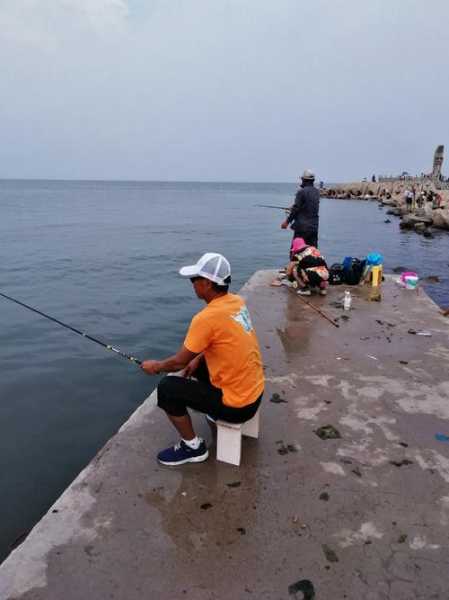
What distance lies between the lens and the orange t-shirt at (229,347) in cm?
317

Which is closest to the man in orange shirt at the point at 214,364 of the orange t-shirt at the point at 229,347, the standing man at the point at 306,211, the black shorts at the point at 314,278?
the orange t-shirt at the point at 229,347

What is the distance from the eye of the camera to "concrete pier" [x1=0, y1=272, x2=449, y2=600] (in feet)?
8.34

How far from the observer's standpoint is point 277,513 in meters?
3.06

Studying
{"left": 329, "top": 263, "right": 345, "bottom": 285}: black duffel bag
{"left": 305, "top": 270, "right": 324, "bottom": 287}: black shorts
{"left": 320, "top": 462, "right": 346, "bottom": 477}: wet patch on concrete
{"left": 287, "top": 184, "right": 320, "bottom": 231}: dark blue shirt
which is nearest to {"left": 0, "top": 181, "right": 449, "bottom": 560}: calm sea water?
{"left": 320, "top": 462, "right": 346, "bottom": 477}: wet patch on concrete

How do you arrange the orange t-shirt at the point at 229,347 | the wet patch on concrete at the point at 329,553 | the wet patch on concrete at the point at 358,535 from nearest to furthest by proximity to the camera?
1. the wet patch on concrete at the point at 329,553
2. the wet patch on concrete at the point at 358,535
3. the orange t-shirt at the point at 229,347

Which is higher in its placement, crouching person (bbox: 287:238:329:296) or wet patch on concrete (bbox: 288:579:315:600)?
crouching person (bbox: 287:238:329:296)

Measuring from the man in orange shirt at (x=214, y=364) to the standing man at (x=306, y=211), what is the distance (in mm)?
6795

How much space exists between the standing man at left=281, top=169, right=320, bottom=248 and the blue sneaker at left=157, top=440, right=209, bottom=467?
707cm

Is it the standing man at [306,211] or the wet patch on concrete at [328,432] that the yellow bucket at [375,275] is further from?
the wet patch on concrete at [328,432]

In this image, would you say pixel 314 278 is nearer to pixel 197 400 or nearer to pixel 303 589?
pixel 197 400

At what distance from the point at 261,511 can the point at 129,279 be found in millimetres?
11947

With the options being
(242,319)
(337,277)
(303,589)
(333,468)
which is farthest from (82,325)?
(303,589)

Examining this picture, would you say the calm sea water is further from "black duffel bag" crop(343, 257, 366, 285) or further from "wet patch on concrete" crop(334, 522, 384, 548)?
"black duffel bag" crop(343, 257, 366, 285)

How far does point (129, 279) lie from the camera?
14.3m
